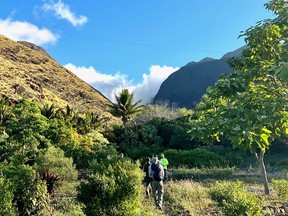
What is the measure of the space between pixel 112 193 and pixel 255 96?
11.5 ft

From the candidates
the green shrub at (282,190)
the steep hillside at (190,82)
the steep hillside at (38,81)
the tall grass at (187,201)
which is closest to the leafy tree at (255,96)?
the tall grass at (187,201)

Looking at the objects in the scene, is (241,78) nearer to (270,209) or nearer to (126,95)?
(270,209)

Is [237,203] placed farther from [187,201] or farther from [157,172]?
[157,172]

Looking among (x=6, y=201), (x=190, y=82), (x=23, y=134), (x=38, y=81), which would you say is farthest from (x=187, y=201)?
(x=190, y=82)

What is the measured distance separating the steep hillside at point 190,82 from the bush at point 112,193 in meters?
154

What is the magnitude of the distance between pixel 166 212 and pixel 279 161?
72.8 feet

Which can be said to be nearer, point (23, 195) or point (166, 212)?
Answer: point (23, 195)

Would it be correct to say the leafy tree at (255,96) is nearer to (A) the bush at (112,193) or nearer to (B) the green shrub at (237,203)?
(B) the green shrub at (237,203)

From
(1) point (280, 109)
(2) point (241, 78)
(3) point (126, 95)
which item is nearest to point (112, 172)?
(2) point (241, 78)

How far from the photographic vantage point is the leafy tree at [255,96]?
368 cm

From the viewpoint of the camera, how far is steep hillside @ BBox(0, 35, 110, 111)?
68287 mm

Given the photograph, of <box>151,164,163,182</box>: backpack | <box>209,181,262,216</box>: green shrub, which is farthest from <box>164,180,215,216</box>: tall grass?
<box>209,181,262,216</box>: green shrub

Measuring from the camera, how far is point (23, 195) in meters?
6.65

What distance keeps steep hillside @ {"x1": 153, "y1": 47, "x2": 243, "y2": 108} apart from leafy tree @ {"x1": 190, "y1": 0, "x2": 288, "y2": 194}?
154301mm
